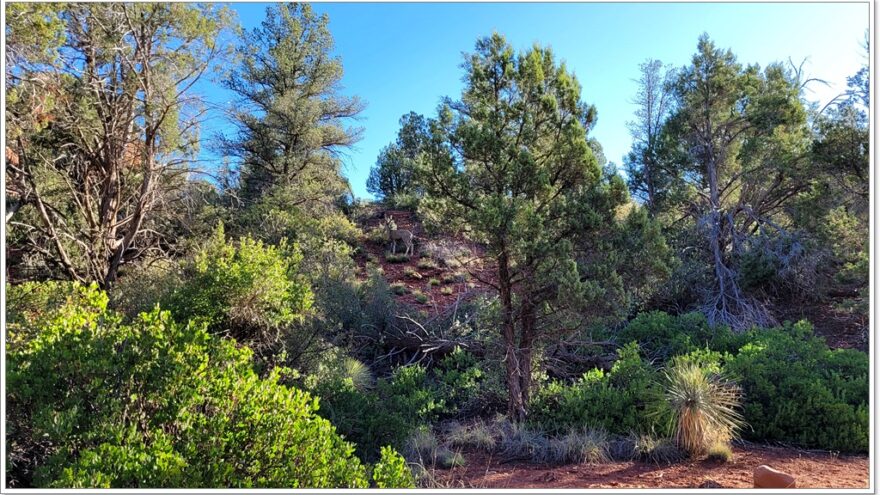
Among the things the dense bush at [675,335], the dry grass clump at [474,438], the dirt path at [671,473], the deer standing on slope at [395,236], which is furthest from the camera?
the deer standing on slope at [395,236]

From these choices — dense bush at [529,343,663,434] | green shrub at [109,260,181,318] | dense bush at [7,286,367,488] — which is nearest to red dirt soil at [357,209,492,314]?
dense bush at [529,343,663,434]

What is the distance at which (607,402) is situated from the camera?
5.96 m

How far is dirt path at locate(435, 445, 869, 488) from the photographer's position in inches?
163

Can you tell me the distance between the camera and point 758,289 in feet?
38.3

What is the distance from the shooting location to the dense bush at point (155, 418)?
272cm

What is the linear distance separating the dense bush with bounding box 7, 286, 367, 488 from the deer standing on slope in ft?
48.2

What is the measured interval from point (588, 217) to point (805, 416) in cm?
323

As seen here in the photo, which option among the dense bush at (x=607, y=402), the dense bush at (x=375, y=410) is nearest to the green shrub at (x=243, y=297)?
the dense bush at (x=375, y=410)

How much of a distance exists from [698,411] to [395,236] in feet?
48.2

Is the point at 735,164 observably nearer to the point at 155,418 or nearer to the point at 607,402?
the point at 607,402

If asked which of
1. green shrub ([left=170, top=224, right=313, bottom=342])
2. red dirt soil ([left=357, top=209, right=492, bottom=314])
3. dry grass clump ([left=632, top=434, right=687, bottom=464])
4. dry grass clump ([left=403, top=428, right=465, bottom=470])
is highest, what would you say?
red dirt soil ([left=357, top=209, right=492, bottom=314])

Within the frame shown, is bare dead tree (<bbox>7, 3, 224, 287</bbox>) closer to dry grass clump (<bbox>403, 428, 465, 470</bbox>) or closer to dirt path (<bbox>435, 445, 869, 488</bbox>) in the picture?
dry grass clump (<bbox>403, 428, 465, 470</bbox>)

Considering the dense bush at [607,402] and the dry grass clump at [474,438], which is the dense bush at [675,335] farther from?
the dry grass clump at [474,438]

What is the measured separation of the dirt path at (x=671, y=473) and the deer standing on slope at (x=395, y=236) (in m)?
13.3
